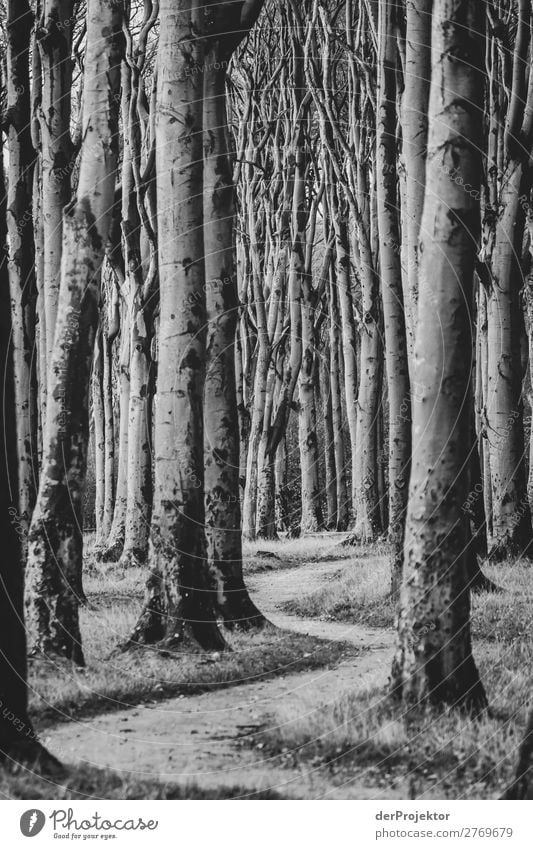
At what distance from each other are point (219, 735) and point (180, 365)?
3479 millimetres

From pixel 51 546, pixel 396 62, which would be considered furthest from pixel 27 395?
pixel 396 62

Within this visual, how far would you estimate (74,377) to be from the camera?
7.53 m

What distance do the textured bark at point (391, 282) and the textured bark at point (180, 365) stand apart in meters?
3.07

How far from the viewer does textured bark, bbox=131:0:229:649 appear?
7.63 meters

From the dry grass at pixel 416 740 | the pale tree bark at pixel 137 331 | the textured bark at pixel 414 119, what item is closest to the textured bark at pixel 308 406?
the pale tree bark at pixel 137 331

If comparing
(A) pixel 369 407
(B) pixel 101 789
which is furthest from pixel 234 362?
(A) pixel 369 407

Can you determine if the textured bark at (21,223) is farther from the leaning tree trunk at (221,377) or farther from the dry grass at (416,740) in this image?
the dry grass at (416,740)

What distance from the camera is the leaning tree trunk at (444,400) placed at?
18.7ft

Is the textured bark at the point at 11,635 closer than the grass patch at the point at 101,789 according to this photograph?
No

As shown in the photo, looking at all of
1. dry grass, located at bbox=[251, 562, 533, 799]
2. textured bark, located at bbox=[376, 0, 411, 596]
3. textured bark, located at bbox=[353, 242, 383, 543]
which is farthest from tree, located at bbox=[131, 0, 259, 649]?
textured bark, located at bbox=[353, 242, 383, 543]

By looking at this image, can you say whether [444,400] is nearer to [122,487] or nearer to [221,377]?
[221,377]

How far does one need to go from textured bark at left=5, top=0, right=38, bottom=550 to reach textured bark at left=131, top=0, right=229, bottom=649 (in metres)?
3.41

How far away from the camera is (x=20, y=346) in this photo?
11.5 meters
